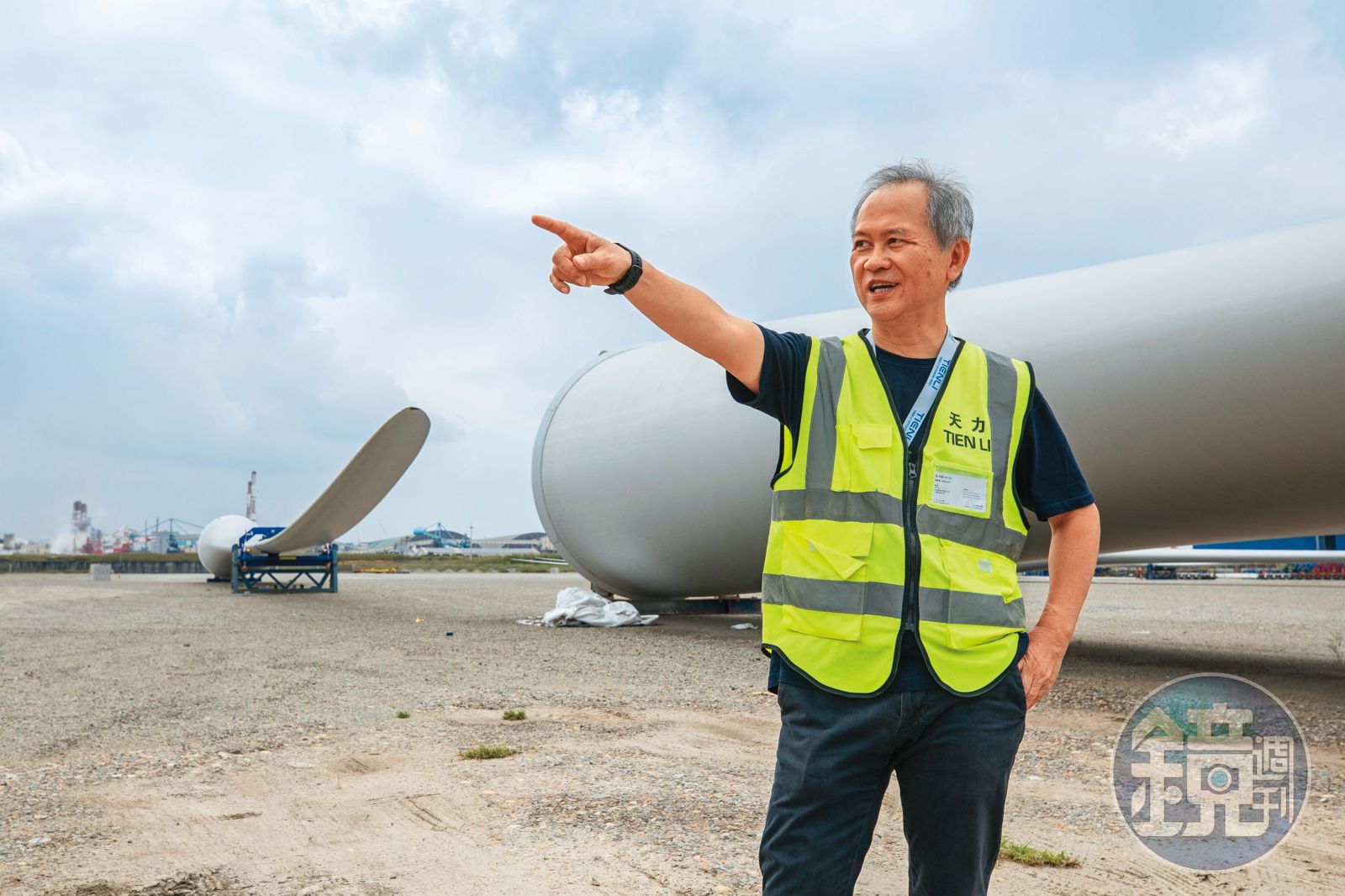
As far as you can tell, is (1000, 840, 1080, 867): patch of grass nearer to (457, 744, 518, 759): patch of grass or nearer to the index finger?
(457, 744, 518, 759): patch of grass

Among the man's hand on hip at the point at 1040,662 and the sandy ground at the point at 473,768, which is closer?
the man's hand on hip at the point at 1040,662

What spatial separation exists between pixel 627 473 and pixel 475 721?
4897 mm

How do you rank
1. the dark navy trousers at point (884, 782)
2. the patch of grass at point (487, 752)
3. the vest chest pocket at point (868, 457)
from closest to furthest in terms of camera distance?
the dark navy trousers at point (884, 782) < the vest chest pocket at point (868, 457) < the patch of grass at point (487, 752)

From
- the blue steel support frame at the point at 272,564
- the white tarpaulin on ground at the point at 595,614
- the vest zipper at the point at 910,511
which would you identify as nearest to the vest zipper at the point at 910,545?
the vest zipper at the point at 910,511

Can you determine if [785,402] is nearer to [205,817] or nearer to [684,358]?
[205,817]

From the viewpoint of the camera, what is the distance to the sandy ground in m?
3.16

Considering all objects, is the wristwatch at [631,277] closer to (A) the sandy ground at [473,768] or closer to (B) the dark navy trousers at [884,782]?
(B) the dark navy trousers at [884,782]

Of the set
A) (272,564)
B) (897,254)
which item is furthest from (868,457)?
(272,564)

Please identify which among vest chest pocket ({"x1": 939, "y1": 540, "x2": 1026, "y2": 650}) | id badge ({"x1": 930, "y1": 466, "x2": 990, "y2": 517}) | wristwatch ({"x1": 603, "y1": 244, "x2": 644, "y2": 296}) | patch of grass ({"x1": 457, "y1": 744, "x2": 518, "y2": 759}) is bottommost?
patch of grass ({"x1": 457, "y1": 744, "x2": 518, "y2": 759})

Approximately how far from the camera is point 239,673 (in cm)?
759

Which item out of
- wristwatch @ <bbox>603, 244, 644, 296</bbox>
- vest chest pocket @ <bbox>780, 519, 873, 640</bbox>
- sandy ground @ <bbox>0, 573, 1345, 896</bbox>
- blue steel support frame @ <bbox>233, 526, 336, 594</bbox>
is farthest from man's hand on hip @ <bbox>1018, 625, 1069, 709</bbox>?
blue steel support frame @ <bbox>233, 526, 336, 594</bbox>

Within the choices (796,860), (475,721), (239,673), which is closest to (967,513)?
(796,860)

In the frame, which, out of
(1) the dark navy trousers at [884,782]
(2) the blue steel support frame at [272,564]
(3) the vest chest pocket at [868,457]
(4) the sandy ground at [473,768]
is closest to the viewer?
(1) the dark navy trousers at [884,782]

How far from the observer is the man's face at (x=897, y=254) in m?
1.81
